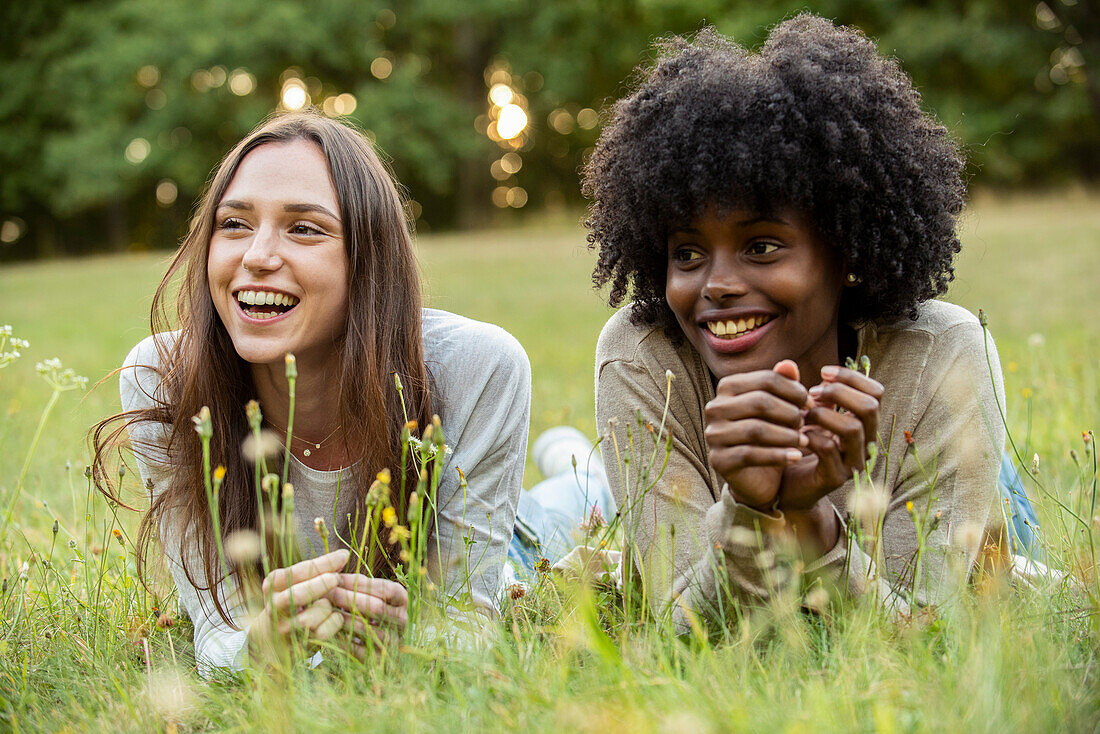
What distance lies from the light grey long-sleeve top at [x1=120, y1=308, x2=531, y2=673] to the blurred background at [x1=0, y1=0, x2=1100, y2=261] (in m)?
20.3

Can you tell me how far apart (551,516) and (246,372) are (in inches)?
58.9

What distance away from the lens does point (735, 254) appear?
2383 millimetres

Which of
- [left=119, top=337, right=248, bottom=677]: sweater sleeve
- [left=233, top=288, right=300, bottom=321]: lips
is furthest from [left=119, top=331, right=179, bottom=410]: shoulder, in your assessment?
[left=233, top=288, right=300, bottom=321]: lips

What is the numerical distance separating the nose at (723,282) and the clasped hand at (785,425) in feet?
1.20

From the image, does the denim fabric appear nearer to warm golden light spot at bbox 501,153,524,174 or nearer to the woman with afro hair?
the woman with afro hair

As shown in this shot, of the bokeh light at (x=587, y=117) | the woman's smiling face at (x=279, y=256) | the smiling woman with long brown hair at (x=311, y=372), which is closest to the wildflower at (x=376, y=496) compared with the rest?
the smiling woman with long brown hair at (x=311, y=372)

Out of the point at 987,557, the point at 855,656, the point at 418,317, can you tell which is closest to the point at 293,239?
the point at 418,317

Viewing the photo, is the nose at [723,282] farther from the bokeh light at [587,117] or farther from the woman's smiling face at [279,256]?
the bokeh light at [587,117]

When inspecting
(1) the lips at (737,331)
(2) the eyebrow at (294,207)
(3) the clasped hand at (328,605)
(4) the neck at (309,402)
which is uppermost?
(2) the eyebrow at (294,207)

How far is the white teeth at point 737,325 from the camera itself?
7.79ft

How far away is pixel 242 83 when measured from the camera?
91.8ft

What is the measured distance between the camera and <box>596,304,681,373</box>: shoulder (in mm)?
2639

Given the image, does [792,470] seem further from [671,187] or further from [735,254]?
[671,187]

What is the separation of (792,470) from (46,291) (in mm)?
16365
